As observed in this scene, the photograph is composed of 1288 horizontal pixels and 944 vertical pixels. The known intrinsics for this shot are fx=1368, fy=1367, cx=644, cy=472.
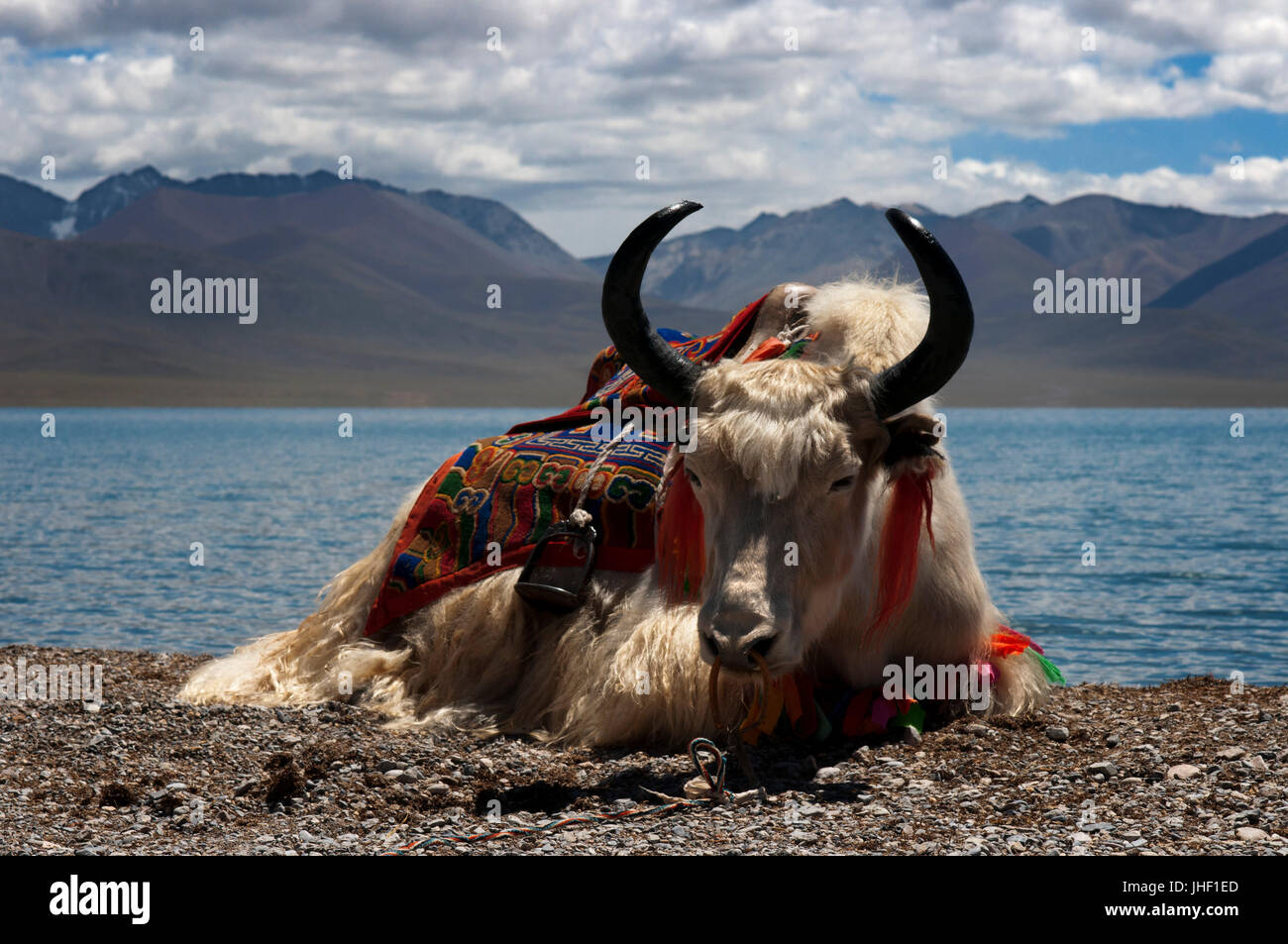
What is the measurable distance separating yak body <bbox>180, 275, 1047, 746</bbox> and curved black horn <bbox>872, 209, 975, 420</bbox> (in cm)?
10

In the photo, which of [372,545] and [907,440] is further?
[372,545]

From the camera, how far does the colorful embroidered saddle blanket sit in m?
5.84

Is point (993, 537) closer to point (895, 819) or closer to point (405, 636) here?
point (405, 636)

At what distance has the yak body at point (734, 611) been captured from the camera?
4.37 m

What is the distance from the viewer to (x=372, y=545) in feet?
66.1

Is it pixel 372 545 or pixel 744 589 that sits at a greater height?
pixel 744 589

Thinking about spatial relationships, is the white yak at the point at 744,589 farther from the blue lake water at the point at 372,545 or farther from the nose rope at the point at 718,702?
the blue lake water at the point at 372,545

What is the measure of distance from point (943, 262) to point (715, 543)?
1161mm

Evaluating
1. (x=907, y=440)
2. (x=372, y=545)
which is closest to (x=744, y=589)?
(x=907, y=440)

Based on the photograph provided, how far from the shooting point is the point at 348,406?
176 metres

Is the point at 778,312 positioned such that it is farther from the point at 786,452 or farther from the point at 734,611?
the point at 734,611

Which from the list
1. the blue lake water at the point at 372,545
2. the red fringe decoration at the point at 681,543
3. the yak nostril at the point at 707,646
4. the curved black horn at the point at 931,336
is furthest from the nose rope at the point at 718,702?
the blue lake water at the point at 372,545

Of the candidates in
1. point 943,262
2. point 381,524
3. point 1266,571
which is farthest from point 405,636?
point 381,524

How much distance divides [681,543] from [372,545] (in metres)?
15.7
